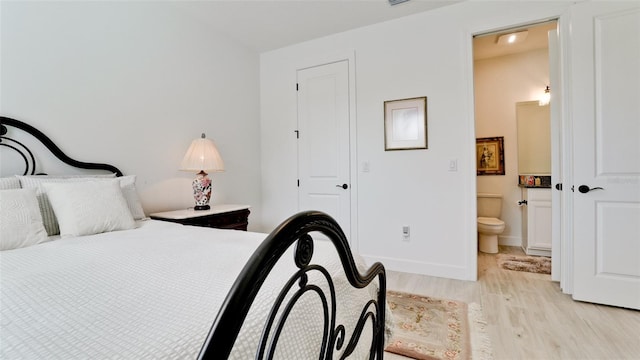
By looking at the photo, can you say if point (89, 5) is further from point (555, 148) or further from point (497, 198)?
point (497, 198)

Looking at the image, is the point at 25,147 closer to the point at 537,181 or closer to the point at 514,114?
the point at 537,181

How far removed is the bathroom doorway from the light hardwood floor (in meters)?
1.09

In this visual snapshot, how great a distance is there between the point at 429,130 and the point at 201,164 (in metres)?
2.15

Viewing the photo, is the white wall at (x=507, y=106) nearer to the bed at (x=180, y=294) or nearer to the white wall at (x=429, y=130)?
the white wall at (x=429, y=130)

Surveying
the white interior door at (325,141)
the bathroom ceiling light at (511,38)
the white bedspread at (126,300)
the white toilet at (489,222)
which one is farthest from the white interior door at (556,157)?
the white bedspread at (126,300)

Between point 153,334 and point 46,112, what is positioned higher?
point 46,112

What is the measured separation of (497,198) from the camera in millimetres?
3777

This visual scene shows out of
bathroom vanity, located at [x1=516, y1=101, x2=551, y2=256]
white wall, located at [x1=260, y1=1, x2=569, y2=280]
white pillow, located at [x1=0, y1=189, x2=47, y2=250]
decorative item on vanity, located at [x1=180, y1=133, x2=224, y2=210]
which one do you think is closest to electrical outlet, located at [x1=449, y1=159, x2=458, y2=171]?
white wall, located at [x1=260, y1=1, x2=569, y2=280]

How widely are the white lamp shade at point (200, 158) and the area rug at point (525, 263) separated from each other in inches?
121

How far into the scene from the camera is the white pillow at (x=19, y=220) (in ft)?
4.12

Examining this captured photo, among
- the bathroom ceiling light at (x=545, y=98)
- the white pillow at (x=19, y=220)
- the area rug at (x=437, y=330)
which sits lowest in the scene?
the area rug at (x=437, y=330)

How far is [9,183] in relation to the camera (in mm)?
1501

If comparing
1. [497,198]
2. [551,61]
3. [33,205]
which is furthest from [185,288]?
[497,198]

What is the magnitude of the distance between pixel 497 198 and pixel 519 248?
69cm
